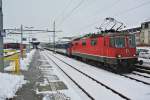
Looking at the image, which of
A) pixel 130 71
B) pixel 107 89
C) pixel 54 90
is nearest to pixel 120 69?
pixel 130 71

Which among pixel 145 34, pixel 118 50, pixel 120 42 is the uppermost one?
pixel 145 34

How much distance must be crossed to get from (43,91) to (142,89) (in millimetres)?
4294

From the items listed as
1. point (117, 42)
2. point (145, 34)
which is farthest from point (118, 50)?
point (145, 34)

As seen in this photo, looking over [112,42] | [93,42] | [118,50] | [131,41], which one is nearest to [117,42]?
[112,42]

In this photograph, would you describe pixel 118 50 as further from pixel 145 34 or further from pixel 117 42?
pixel 145 34

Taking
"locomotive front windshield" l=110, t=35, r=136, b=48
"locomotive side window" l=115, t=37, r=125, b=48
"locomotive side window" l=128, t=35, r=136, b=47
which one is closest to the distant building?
"locomotive side window" l=128, t=35, r=136, b=47

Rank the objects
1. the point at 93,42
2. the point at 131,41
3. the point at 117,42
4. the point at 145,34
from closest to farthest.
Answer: the point at 117,42
the point at 131,41
the point at 93,42
the point at 145,34

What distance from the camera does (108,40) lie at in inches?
703

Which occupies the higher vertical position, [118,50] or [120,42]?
[120,42]

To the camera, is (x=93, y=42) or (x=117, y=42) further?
(x=93, y=42)

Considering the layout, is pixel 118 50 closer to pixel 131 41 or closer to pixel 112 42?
pixel 112 42

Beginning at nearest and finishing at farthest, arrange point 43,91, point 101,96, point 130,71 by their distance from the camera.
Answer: point 101,96 → point 43,91 → point 130,71

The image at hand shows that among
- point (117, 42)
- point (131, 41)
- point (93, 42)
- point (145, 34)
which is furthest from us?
point (145, 34)

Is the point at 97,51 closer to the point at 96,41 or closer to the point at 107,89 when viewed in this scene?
the point at 96,41
